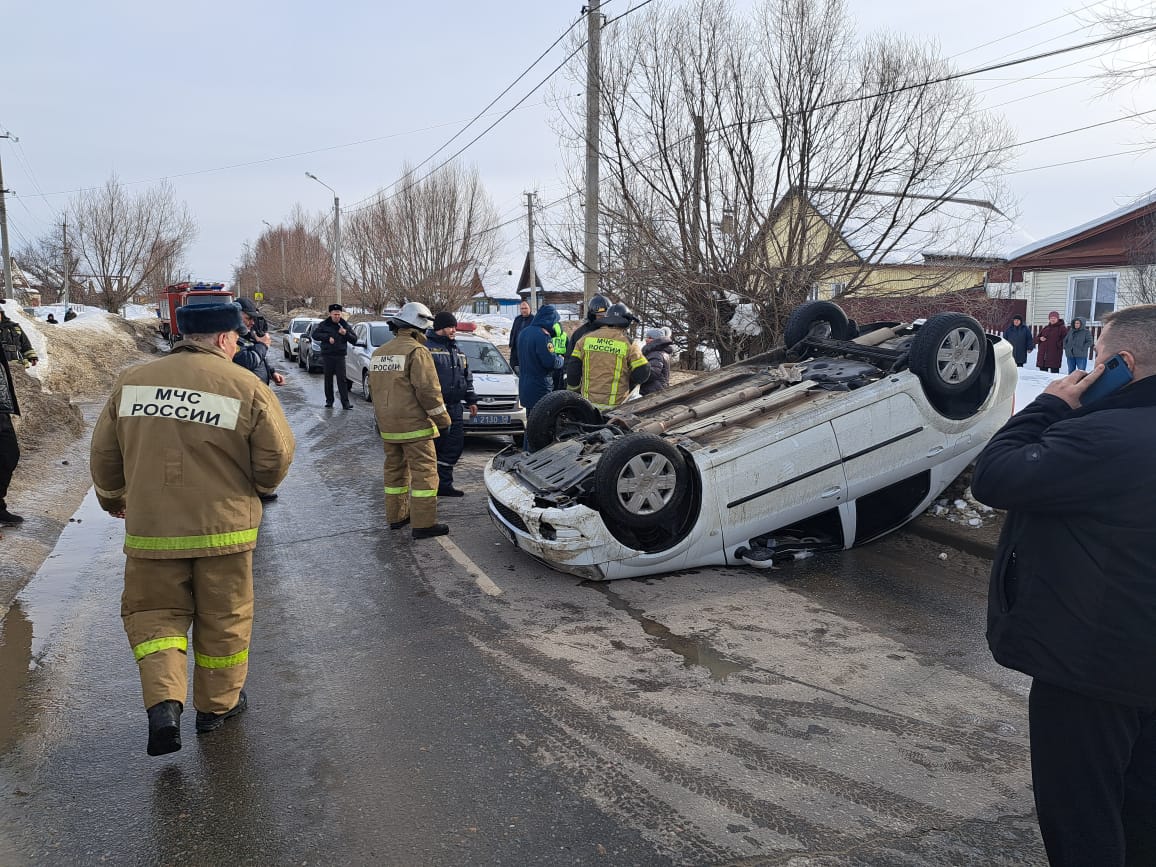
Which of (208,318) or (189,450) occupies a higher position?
(208,318)

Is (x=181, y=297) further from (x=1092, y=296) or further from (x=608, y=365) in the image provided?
(x=1092, y=296)

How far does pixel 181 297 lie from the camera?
30344 mm

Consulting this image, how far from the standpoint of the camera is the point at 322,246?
69.1m

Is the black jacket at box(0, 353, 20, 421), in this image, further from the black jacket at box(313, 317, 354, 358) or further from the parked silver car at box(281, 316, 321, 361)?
the parked silver car at box(281, 316, 321, 361)

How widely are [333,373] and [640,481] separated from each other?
10712 millimetres

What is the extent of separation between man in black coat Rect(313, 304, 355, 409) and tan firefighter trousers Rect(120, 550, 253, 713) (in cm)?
1039

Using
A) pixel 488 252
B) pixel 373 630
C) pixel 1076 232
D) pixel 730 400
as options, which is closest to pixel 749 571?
pixel 730 400

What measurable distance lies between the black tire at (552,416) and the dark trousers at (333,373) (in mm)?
8419

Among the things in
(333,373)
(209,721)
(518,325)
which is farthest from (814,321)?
(333,373)

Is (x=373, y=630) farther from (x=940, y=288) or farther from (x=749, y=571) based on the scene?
(x=940, y=288)

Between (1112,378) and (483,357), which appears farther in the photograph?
(483,357)

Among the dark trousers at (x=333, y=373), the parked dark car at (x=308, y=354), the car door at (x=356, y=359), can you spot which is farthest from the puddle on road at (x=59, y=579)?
the parked dark car at (x=308, y=354)

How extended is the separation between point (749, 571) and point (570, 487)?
55.6 inches

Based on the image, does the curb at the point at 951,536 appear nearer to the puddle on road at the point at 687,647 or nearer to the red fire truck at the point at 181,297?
the puddle on road at the point at 687,647
